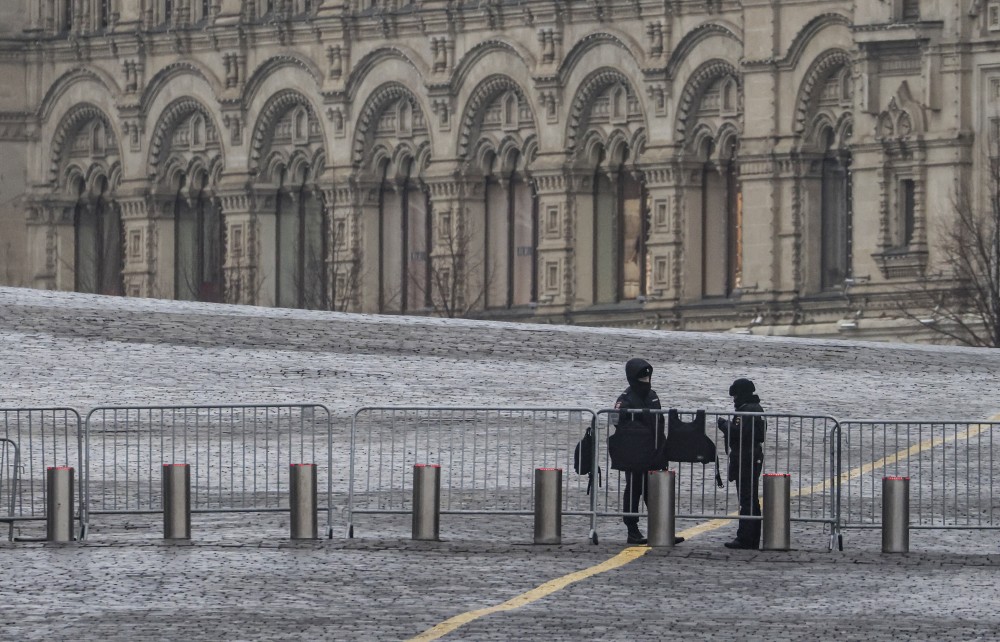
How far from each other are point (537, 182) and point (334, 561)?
49041 mm

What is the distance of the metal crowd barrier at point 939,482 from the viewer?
97.1 feet

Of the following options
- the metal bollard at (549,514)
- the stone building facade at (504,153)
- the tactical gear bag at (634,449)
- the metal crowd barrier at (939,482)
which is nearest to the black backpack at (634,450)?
the tactical gear bag at (634,449)

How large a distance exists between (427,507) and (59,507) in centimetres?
275

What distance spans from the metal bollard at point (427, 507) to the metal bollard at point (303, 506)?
2.50 feet

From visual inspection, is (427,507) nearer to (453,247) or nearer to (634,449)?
(634,449)

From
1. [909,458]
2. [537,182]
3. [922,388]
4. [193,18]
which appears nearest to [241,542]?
[909,458]

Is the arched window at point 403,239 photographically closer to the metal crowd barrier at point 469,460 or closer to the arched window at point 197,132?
the arched window at point 197,132

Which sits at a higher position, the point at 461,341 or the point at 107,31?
the point at 107,31

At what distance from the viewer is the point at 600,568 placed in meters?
26.9

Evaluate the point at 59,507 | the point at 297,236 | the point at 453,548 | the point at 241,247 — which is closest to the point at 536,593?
the point at 453,548

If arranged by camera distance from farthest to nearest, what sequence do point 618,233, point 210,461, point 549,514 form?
point 618,233, point 210,461, point 549,514

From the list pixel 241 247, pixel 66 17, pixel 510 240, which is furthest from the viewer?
pixel 66 17

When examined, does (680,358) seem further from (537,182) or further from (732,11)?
(537,182)

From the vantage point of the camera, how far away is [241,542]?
2878 centimetres
